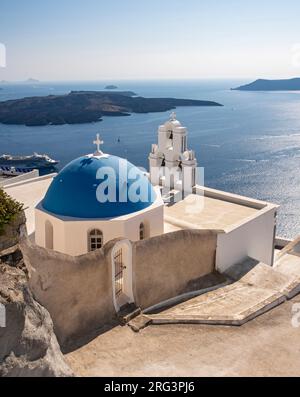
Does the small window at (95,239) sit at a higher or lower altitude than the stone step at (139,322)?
higher

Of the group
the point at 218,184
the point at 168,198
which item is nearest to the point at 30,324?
the point at 168,198

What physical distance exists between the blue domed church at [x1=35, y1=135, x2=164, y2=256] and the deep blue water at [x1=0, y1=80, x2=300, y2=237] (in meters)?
30.2

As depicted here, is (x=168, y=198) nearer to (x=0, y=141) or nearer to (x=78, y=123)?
(x=0, y=141)

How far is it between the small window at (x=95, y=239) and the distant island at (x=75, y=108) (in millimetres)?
95691

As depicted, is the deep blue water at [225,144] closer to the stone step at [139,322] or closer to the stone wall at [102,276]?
the stone wall at [102,276]

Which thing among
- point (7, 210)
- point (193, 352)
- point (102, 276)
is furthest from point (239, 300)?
point (7, 210)

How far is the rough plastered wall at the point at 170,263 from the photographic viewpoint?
1251 centimetres

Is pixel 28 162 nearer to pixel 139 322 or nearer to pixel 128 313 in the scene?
pixel 128 313

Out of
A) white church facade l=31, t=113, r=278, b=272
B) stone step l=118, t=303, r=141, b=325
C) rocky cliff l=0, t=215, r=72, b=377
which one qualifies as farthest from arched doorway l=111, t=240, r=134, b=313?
rocky cliff l=0, t=215, r=72, b=377

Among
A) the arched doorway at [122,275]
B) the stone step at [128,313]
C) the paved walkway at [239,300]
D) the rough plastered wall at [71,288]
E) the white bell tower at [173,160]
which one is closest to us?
the rough plastered wall at [71,288]

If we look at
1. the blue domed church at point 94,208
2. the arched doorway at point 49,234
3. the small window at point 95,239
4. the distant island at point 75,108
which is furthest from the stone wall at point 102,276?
the distant island at point 75,108

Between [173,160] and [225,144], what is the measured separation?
58.4m
